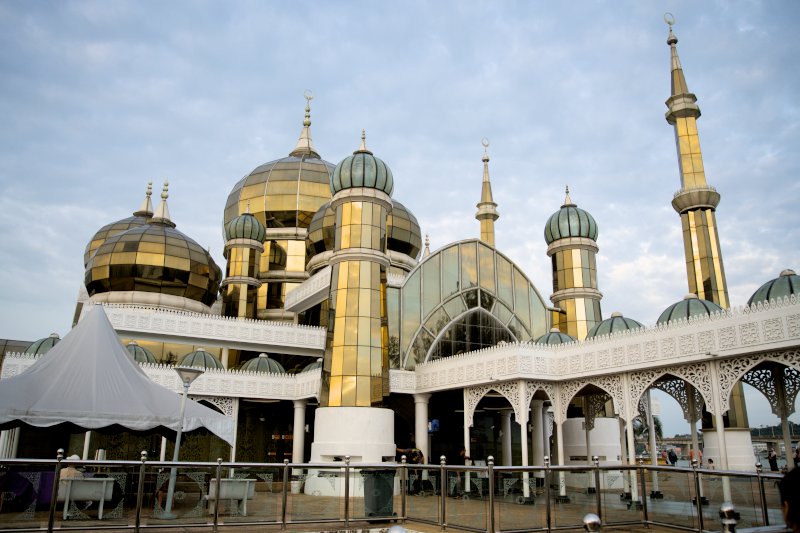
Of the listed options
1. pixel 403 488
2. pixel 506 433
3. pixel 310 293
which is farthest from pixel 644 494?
pixel 310 293

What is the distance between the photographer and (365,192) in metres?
24.7

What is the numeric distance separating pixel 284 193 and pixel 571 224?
18137 mm

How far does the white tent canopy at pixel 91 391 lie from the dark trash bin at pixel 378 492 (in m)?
4.38

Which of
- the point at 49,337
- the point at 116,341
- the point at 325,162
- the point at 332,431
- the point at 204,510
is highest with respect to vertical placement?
the point at 325,162

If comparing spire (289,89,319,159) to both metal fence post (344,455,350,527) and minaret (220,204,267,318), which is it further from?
metal fence post (344,455,350,527)

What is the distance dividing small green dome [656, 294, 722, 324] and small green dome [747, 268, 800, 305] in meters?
2.00

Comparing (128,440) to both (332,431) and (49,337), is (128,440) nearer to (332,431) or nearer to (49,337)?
(49,337)

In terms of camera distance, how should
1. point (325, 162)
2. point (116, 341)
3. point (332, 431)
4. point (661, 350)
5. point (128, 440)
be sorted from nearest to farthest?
1. point (116, 341)
2. point (661, 350)
3. point (332, 431)
4. point (128, 440)
5. point (325, 162)

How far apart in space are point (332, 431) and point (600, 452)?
12.0 metres

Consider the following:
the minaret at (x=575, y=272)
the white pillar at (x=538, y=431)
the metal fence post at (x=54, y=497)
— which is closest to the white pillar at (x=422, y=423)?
the white pillar at (x=538, y=431)

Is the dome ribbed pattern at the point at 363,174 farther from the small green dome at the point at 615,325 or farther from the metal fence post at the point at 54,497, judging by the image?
the metal fence post at the point at 54,497

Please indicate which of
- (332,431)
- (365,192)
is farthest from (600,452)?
(365,192)

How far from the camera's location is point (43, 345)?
26500 mm

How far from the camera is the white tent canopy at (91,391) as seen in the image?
38.4 ft
